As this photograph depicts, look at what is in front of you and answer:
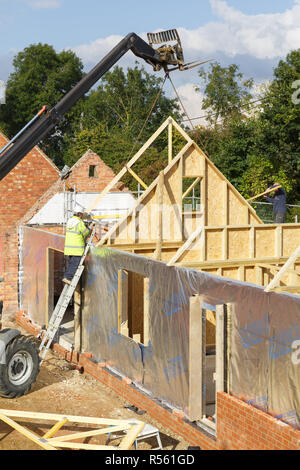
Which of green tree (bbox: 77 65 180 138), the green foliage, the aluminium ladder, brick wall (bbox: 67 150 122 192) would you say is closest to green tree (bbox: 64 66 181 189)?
green tree (bbox: 77 65 180 138)

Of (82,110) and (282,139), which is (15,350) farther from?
(82,110)

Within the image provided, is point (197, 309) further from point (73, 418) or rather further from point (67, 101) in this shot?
point (67, 101)

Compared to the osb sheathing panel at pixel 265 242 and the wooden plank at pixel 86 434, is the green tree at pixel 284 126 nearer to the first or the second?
the osb sheathing panel at pixel 265 242

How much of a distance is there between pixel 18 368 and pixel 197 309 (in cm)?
424

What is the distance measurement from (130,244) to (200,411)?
16.1ft

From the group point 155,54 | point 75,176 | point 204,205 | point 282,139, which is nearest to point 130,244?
point 204,205

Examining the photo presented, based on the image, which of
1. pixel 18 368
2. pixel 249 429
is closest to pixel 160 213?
pixel 18 368

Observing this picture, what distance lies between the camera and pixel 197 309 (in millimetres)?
9117

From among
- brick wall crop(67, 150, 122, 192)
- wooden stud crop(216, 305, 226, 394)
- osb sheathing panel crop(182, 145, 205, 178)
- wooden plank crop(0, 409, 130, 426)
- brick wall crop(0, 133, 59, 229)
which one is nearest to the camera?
wooden plank crop(0, 409, 130, 426)

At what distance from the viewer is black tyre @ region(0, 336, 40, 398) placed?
1079cm

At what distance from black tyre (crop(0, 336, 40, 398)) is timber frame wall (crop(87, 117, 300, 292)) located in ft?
9.47

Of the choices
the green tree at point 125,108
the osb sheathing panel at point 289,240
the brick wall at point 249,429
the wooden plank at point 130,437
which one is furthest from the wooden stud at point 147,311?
the green tree at point 125,108

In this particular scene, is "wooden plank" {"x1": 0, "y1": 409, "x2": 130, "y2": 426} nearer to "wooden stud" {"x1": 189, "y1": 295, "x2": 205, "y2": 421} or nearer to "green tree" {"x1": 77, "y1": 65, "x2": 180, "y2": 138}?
"wooden stud" {"x1": 189, "y1": 295, "x2": 205, "y2": 421}

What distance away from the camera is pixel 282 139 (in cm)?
3297
